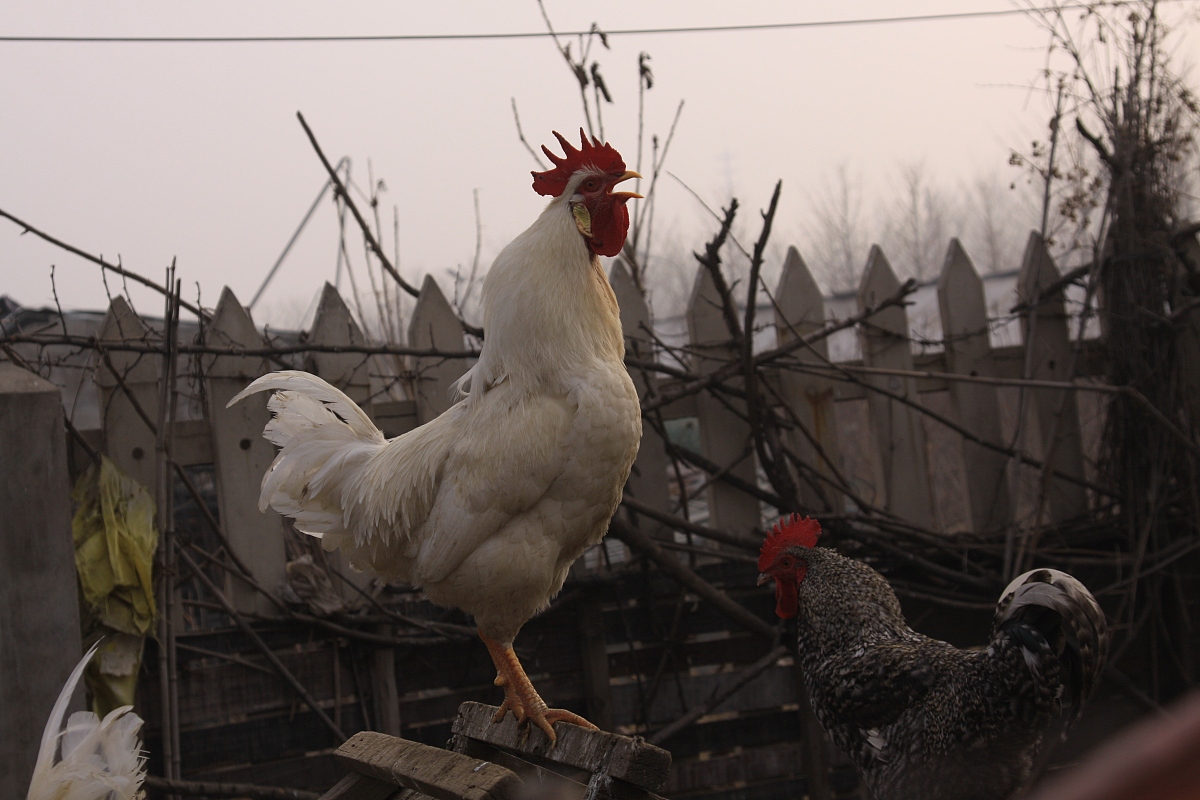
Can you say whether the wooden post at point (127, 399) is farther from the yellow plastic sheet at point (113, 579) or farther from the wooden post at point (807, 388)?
the wooden post at point (807, 388)

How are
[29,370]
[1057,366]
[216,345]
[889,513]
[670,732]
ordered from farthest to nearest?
[1057,366] → [889,513] → [216,345] → [670,732] → [29,370]

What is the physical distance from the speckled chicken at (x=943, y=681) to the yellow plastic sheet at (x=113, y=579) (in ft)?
8.20

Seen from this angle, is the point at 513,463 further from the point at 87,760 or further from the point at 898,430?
the point at 898,430

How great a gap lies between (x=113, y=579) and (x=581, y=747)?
7.28ft

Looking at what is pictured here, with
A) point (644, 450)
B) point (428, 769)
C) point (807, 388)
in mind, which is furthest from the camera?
point (807, 388)

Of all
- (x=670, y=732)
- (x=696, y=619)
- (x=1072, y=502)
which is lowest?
(x=670, y=732)

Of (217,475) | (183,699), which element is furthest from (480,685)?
(217,475)

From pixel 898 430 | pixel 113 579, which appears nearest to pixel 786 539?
pixel 898 430

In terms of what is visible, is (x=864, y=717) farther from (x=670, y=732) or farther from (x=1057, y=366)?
(x=1057, y=366)

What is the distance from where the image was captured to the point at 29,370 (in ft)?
10.9

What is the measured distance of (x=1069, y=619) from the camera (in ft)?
6.83

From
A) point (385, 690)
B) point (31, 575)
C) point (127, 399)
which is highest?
point (127, 399)

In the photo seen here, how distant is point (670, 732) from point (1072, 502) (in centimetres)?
233

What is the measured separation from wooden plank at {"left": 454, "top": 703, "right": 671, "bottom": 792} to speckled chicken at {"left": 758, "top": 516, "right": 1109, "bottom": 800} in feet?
2.25
